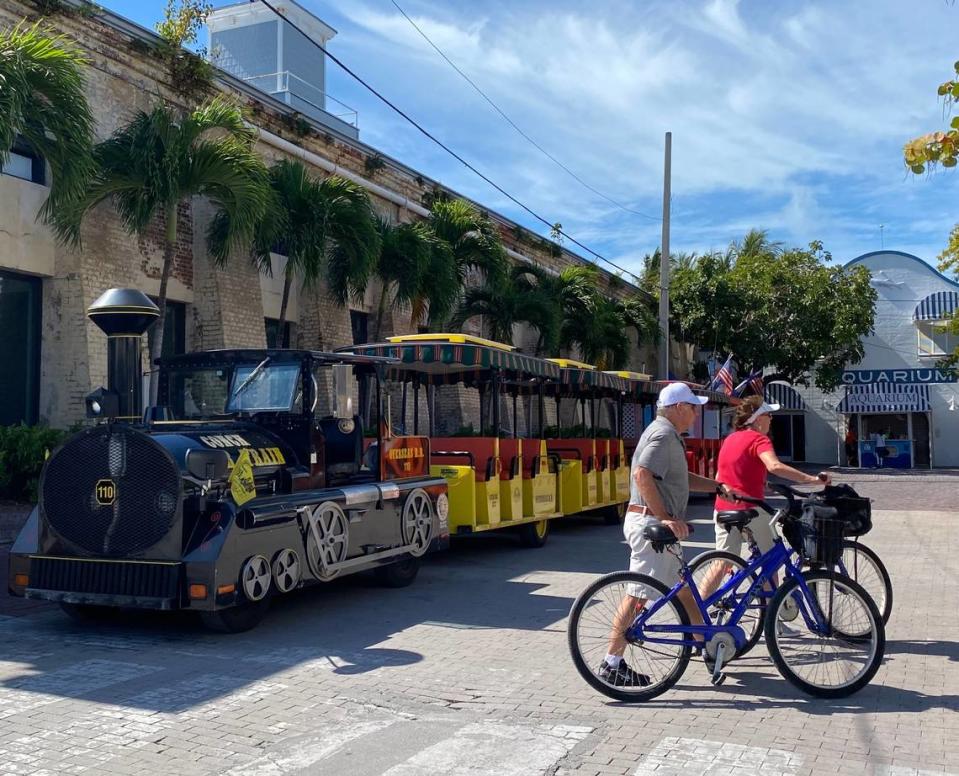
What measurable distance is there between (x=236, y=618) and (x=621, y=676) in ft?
10.5

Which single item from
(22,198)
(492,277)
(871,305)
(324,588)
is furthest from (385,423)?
(871,305)

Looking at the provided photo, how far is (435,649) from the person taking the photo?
732 cm

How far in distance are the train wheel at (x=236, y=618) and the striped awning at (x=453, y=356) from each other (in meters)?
4.02

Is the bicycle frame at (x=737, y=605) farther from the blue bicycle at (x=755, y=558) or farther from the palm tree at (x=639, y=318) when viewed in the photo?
the palm tree at (x=639, y=318)

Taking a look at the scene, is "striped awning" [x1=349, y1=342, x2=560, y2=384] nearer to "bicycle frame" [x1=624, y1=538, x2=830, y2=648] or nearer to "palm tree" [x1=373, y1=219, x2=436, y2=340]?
"bicycle frame" [x1=624, y1=538, x2=830, y2=648]

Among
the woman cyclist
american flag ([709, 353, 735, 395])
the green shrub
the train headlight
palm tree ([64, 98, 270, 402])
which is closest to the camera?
the woman cyclist

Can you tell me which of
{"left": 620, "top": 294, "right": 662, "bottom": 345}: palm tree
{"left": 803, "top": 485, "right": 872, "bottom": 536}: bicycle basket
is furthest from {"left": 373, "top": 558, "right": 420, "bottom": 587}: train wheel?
{"left": 620, "top": 294, "right": 662, "bottom": 345}: palm tree

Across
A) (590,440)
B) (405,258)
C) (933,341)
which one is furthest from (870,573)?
(933,341)

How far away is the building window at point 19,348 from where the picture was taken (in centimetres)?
1436

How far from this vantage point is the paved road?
15.9ft

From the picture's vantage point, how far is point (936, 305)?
129ft

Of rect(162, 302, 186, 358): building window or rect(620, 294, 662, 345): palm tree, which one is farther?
rect(620, 294, 662, 345): palm tree

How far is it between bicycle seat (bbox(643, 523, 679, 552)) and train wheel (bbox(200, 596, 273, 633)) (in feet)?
10.9

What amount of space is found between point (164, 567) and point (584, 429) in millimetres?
10826
